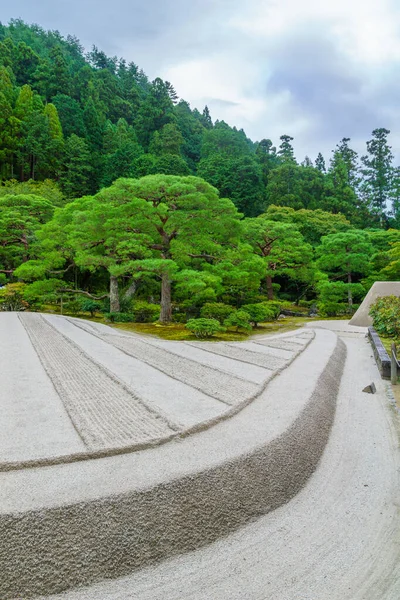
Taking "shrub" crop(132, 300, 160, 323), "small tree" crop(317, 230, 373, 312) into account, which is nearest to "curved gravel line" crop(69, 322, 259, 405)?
"shrub" crop(132, 300, 160, 323)

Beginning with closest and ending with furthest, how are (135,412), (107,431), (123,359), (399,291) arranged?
1. (107,431)
2. (135,412)
3. (123,359)
4. (399,291)

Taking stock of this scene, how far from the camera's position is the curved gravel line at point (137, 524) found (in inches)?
62.4

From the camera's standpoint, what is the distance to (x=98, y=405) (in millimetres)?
3254

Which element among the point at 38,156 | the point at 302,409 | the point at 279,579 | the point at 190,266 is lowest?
the point at 279,579

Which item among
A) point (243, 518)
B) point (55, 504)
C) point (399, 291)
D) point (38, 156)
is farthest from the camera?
point (38, 156)

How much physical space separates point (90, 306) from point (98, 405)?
11.2 m

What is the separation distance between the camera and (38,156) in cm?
2467

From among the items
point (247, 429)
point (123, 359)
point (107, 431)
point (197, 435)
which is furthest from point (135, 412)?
point (123, 359)

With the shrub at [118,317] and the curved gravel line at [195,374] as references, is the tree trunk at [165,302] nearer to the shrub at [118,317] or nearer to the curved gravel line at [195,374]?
the shrub at [118,317]

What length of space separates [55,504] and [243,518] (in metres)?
1.04

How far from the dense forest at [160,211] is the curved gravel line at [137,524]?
24.9 ft

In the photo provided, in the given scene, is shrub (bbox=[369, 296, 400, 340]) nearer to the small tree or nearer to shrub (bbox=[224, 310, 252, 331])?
shrub (bbox=[224, 310, 252, 331])

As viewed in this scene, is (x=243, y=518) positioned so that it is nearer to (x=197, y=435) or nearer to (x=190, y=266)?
(x=197, y=435)

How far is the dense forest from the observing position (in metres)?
10.9
